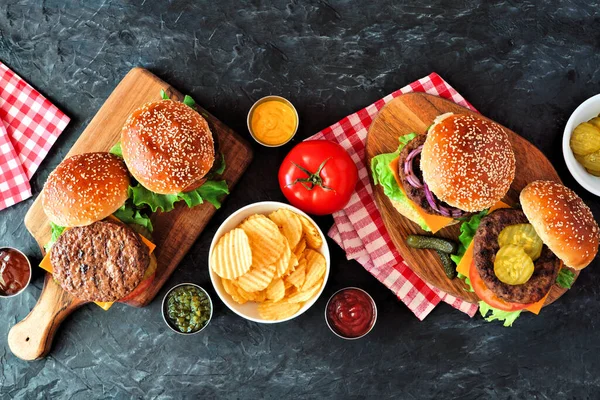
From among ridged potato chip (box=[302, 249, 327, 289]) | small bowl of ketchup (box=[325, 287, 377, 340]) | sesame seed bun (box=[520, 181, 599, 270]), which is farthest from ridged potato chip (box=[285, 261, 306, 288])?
sesame seed bun (box=[520, 181, 599, 270])

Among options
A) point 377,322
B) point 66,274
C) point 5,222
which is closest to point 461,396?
point 377,322

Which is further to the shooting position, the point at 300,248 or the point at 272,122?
the point at 272,122

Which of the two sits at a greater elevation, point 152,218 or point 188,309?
point 152,218

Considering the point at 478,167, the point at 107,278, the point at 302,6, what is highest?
the point at 302,6

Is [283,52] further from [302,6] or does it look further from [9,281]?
[9,281]

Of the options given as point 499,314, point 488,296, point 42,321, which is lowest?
point 499,314

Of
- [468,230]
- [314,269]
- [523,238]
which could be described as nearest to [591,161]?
[523,238]

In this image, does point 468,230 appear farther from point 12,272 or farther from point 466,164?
point 12,272
